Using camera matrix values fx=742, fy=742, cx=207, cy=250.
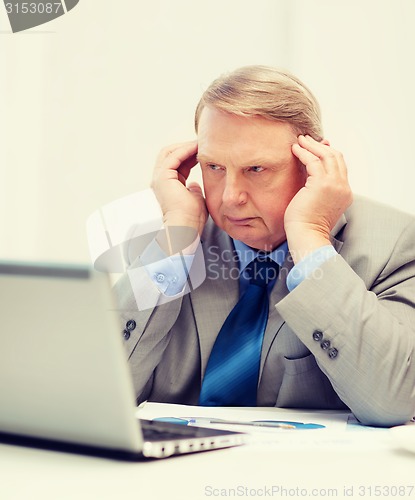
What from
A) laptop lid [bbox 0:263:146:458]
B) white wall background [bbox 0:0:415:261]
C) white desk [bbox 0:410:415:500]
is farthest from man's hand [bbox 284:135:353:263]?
white wall background [bbox 0:0:415:261]

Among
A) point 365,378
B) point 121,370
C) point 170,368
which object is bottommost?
point 170,368

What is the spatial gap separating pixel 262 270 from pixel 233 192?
20 cm

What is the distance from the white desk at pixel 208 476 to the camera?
0.71 metres

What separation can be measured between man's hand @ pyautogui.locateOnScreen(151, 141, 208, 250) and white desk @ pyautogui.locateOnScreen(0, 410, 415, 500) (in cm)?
93

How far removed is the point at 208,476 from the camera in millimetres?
774

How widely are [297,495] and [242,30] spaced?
223cm

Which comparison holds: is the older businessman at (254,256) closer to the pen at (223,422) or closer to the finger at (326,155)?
the finger at (326,155)

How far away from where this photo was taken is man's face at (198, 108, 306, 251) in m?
1.62

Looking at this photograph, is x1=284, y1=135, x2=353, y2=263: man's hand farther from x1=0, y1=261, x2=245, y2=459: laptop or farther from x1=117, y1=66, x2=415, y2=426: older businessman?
x1=0, y1=261, x2=245, y2=459: laptop

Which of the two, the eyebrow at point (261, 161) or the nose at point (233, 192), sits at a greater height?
the eyebrow at point (261, 161)

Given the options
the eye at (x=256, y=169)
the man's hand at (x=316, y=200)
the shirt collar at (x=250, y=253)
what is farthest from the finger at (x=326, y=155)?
the shirt collar at (x=250, y=253)

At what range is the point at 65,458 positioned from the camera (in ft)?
2.65

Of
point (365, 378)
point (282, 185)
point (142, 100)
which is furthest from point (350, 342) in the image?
point (142, 100)

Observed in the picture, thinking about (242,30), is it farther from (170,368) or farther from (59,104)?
(170,368)
